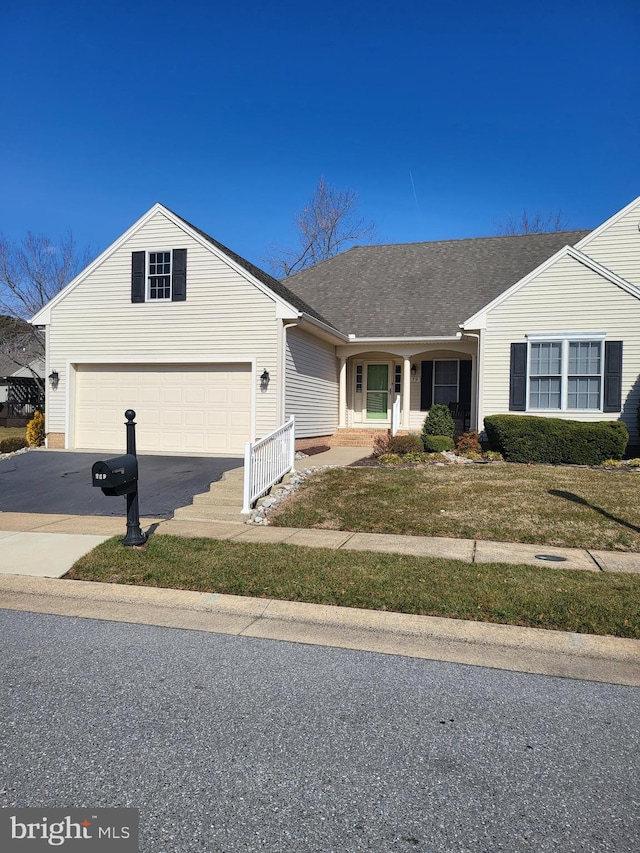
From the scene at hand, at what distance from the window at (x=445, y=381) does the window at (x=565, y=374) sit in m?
3.64

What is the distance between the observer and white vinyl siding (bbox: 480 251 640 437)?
47.4 ft

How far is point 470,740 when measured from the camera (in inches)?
130

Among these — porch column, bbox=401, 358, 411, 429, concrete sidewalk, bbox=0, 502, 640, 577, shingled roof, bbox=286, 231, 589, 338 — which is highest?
shingled roof, bbox=286, 231, 589, 338

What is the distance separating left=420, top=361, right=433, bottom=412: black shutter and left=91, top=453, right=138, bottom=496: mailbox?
12.6 m

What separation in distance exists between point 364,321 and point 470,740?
630 inches

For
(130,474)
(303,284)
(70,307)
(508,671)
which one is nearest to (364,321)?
(303,284)

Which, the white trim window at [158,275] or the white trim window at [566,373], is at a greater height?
the white trim window at [158,275]

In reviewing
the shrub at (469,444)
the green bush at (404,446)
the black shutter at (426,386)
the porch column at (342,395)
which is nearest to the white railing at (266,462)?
the green bush at (404,446)

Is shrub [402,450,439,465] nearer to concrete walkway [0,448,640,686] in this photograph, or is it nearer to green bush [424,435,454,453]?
green bush [424,435,454,453]

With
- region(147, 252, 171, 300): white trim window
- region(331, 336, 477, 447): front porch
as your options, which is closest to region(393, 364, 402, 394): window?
region(331, 336, 477, 447): front porch

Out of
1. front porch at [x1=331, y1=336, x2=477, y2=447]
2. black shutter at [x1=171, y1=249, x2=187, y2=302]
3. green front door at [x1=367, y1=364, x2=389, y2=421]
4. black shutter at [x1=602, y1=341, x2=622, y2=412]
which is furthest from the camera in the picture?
green front door at [x1=367, y1=364, x2=389, y2=421]

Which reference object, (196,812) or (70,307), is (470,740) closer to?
(196,812)

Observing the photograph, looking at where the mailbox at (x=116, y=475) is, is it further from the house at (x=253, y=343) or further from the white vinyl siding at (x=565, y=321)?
the white vinyl siding at (x=565, y=321)

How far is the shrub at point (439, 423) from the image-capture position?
1598 cm
